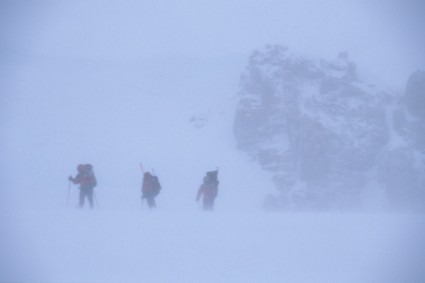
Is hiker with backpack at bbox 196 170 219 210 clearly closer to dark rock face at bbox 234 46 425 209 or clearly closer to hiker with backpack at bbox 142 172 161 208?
hiker with backpack at bbox 142 172 161 208

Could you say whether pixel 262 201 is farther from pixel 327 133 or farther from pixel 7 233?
pixel 7 233

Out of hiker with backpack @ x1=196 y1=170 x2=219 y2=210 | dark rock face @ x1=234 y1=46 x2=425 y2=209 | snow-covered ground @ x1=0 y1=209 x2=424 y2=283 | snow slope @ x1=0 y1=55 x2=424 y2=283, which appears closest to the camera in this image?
snow-covered ground @ x1=0 y1=209 x2=424 y2=283

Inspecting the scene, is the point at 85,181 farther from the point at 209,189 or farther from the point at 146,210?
the point at 209,189

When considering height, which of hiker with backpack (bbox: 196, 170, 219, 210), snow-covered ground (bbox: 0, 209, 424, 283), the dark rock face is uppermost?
the dark rock face

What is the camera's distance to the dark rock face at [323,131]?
279ft

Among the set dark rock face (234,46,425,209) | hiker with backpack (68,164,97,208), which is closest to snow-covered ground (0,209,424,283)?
hiker with backpack (68,164,97,208)

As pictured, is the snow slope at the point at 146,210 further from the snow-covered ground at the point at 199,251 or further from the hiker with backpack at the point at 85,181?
the hiker with backpack at the point at 85,181

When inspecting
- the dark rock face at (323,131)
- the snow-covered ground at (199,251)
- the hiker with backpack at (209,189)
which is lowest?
the snow-covered ground at (199,251)

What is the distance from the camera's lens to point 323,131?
8969 cm

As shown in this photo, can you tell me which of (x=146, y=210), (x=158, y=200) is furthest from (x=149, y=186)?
(x=158, y=200)

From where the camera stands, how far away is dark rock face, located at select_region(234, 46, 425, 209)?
8500cm

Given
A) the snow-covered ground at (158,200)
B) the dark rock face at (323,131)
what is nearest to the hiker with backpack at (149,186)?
the snow-covered ground at (158,200)

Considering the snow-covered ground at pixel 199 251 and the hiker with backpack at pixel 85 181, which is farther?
the hiker with backpack at pixel 85 181

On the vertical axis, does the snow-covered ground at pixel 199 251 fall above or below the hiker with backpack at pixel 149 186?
below
